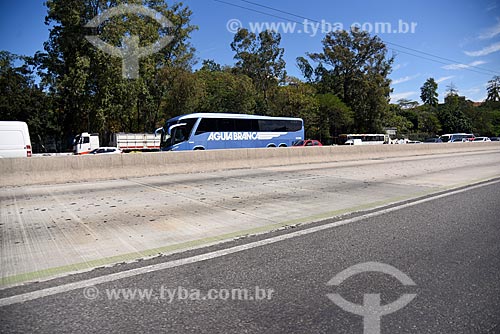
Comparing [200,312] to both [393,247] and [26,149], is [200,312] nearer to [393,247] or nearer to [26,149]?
[393,247]

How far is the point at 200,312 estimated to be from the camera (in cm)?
319

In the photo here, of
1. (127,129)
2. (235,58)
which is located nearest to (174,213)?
(127,129)

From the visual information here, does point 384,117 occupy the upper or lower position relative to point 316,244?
upper

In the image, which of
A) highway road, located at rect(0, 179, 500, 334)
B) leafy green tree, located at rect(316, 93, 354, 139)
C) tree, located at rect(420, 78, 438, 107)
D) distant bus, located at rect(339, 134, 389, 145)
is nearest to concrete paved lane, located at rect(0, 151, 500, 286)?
highway road, located at rect(0, 179, 500, 334)

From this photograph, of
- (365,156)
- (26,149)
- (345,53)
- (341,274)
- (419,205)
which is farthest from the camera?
(345,53)

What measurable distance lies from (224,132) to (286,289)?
2534 centimetres

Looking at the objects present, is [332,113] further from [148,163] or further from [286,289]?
[286,289]

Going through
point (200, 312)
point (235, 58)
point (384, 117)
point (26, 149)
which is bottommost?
point (200, 312)

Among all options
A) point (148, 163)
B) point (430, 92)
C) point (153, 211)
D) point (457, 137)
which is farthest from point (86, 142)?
point (430, 92)

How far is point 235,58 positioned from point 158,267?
193 ft

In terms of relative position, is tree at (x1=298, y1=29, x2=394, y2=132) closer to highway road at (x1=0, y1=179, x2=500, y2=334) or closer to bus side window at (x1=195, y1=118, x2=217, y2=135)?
bus side window at (x1=195, y1=118, x2=217, y2=135)

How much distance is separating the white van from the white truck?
20.5 m

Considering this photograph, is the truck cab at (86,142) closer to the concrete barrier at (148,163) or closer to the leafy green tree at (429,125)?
the concrete barrier at (148,163)

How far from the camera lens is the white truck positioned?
36.3 m
